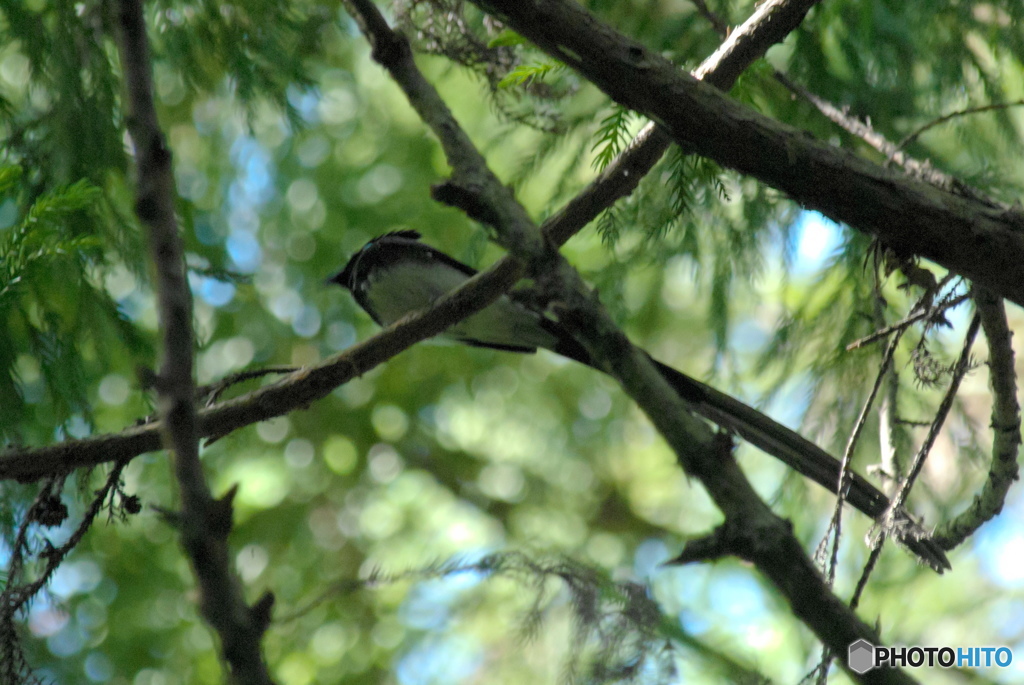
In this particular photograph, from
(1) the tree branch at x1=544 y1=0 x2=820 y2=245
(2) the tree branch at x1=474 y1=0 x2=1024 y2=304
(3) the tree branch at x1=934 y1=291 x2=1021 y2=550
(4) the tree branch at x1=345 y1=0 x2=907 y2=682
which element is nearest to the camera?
→ (4) the tree branch at x1=345 y1=0 x2=907 y2=682

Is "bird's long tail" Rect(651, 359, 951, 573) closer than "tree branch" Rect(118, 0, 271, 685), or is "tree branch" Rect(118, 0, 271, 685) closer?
"tree branch" Rect(118, 0, 271, 685)

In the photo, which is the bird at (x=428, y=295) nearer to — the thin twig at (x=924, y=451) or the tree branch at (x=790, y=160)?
the thin twig at (x=924, y=451)

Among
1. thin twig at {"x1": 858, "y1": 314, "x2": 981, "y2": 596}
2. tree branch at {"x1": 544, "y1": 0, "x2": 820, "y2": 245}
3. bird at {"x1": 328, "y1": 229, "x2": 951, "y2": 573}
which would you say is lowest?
thin twig at {"x1": 858, "y1": 314, "x2": 981, "y2": 596}

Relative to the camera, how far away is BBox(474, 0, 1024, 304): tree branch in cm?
150

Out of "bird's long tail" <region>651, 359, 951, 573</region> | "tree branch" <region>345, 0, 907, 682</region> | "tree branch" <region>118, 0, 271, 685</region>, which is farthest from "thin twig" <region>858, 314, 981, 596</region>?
"tree branch" <region>118, 0, 271, 685</region>

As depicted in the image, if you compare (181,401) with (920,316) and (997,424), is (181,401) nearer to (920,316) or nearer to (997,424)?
(920,316)

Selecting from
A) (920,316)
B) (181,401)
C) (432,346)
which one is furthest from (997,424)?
(432,346)

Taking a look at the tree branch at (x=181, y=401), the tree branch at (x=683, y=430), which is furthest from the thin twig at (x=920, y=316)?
the tree branch at (x=181, y=401)

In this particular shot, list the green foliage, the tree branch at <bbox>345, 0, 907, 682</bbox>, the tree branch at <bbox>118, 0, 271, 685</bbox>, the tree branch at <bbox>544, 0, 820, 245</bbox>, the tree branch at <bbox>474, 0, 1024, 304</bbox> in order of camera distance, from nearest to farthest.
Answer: the tree branch at <bbox>118, 0, 271, 685</bbox> < the tree branch at <bbox>345, 0, 907, 682</bbox> < the tree branch at <bbox>474, 0, 1024, 304</bbox> < the tree branch at <bbox>544, 0, 820, 245</bbox> < the green foliage

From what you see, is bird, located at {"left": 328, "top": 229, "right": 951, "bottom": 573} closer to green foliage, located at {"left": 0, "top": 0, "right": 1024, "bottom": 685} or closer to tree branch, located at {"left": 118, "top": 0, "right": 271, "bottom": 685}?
green foliage, located at {"left": 0, "top": 0, "right": 1024, "bottom": 685}

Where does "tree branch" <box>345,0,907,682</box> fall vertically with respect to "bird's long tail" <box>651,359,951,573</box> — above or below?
below

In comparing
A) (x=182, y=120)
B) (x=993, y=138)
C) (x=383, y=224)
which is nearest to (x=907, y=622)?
(x=993, y=138)

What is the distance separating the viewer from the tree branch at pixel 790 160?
150cm

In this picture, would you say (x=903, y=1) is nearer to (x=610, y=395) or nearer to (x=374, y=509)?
(x=610, y=395)
